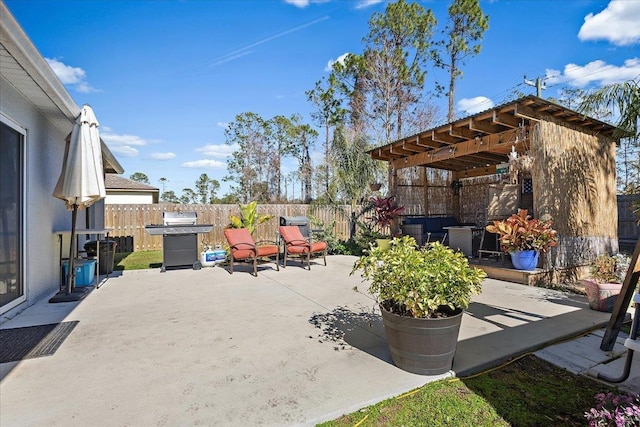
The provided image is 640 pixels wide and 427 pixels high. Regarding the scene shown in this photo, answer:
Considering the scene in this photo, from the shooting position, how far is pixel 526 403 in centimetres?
227

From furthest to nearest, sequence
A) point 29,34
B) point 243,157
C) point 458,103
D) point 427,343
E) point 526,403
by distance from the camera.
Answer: point 243,157 < point 458,103 < point 29,34 < point 427,343 < point 526,403

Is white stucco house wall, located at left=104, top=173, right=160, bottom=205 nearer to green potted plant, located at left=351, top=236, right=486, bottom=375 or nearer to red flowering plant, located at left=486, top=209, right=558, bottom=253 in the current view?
red flowering plant, located at left=486, top=209, right=558, bottom=253

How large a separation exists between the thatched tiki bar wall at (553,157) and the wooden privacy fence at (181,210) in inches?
163

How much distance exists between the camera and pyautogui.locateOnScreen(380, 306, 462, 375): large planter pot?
2.44 metres

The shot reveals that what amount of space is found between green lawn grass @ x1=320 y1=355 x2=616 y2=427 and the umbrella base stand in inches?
180

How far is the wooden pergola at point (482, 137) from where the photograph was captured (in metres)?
6.08

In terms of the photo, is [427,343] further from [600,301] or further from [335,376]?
[600,301]

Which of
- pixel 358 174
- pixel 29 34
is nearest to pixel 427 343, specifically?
pixel 29 34

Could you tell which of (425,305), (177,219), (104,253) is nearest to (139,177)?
(177,219)

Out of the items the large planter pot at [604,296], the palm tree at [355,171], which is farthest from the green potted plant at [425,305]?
the palm tree at [355,171]

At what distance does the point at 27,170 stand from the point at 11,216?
29.7 inches

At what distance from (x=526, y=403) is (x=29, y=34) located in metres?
5.00

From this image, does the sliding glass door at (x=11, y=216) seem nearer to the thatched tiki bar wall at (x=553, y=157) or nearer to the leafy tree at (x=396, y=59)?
the thatched tiki bar wall at (x=553, y=157)

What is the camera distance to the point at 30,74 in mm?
3395
